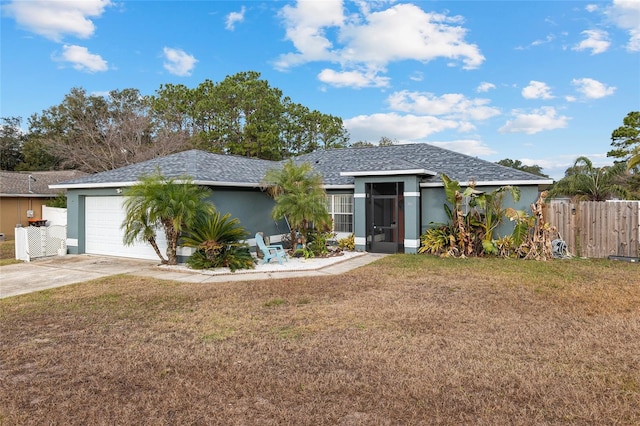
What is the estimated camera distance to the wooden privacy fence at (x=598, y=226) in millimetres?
12539

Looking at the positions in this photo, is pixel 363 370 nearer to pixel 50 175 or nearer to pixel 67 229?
pixel 67 229

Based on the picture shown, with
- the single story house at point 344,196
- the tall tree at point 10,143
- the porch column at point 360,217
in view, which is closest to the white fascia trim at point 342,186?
the single story house at point 344,196

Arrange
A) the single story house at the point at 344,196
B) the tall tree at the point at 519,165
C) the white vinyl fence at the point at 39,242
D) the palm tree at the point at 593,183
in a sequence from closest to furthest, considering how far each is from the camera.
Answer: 1. the white vinyl fence at the point at 39,242
2. the single story house at the point at 344,196
3. the palm tree at the point at 593,183
4. the tall tree at the point at 519,165

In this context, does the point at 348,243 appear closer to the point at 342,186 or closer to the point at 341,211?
the point at 341,211

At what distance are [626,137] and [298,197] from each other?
29.5m

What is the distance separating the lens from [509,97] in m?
19.3

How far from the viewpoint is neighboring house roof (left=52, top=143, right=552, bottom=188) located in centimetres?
1338

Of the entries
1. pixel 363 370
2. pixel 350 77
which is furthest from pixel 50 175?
pixel 363 370

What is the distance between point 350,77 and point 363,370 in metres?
21.5

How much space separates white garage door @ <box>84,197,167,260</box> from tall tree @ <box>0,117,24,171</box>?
105ft

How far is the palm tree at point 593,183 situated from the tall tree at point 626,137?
9423mm

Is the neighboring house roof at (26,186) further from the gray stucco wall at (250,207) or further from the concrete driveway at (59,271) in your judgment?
the gray stucco wall at (250,207)

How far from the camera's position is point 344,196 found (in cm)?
1603

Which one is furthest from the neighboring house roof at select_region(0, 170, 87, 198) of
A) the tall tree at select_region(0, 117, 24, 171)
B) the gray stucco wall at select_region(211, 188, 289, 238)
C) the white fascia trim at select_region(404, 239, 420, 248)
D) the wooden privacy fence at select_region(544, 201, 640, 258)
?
the wooden privacy fence at select_region(544, 201, 640, 258)
